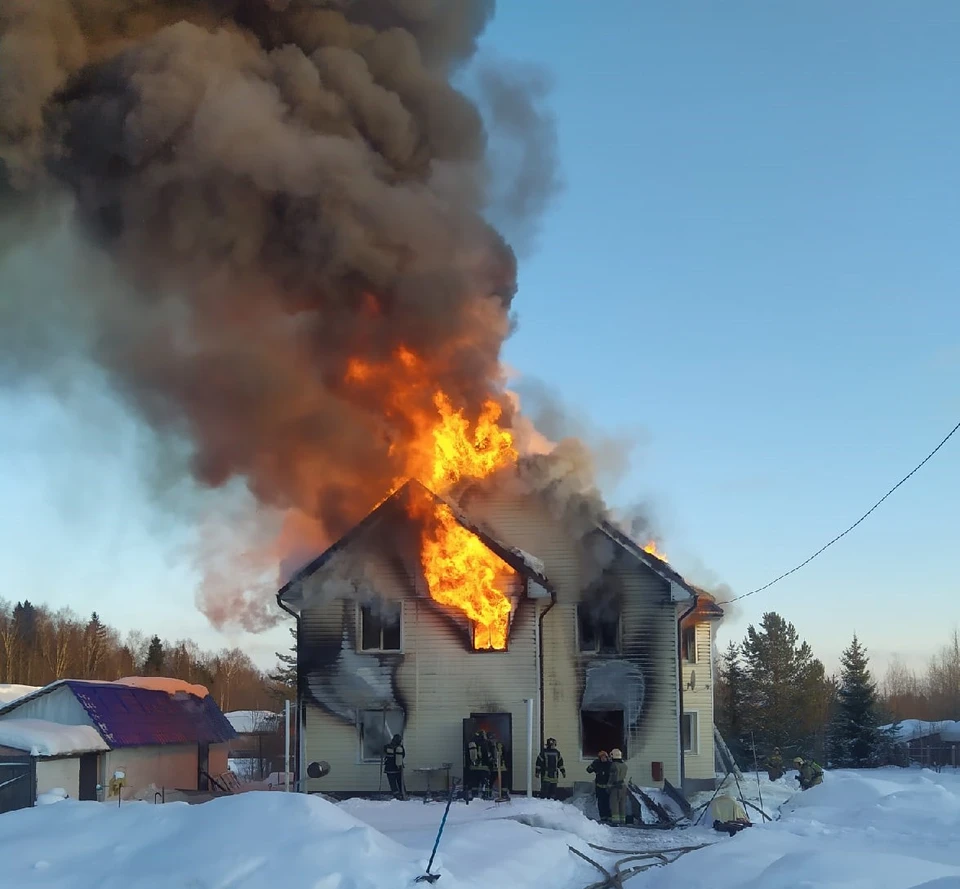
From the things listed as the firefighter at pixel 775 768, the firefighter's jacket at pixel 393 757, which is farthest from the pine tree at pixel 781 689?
the firefighter's jacket at pixel 393 757

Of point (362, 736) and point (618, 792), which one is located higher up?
point (362, 736)

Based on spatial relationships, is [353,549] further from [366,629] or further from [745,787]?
[745,787]

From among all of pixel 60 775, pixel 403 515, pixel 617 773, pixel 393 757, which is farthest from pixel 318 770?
pixel 617 773

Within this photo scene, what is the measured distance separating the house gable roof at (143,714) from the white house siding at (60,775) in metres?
1.14

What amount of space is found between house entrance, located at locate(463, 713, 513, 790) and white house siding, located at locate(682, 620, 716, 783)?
569 centimetres

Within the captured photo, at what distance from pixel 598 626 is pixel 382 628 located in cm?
476

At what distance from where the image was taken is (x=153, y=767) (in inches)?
1085

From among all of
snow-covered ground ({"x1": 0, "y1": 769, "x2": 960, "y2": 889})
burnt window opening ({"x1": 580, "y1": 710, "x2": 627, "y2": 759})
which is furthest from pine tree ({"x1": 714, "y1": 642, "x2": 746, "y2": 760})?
snow-covered ground ({"x1": 0, "y1": 769, "x2": 960, "y2": 889})

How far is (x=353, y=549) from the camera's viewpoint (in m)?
22.6

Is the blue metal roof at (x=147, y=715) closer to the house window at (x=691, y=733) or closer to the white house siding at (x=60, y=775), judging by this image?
the white house siding at (x=60, y=775)

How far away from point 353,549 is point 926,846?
12.8 meters

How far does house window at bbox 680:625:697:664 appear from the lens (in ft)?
94.8

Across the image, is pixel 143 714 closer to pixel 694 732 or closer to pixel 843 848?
pixel 694 732

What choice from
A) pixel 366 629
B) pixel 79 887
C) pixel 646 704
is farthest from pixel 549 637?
pixel 79 887
